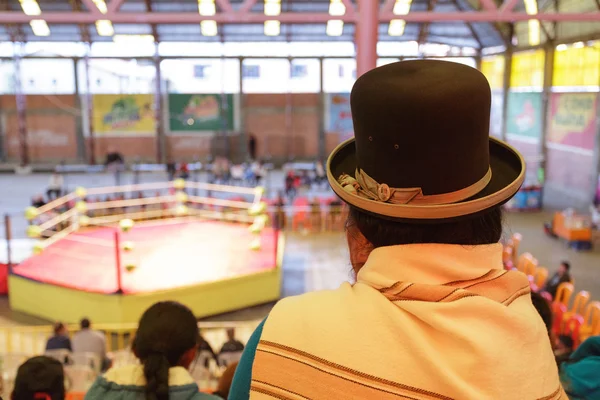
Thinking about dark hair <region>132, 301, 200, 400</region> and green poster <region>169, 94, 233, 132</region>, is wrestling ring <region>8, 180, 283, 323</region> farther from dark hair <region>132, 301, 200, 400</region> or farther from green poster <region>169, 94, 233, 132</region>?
green poster <region>169, 94, 233, 132</region>

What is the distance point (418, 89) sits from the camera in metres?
0.93

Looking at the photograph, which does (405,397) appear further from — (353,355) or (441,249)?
(441,249)

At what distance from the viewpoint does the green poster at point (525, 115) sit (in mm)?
17234

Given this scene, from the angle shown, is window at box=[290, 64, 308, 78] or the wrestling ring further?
window at box=[290, 64, 308, 78]

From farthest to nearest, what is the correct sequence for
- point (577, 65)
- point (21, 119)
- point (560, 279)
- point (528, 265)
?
point (21, 119) < point (577, 65) < point (528, 265) < point (560, 279)

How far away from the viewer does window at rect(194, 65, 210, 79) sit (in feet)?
69.7

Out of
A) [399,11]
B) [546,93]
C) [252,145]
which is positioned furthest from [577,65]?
[252,145]

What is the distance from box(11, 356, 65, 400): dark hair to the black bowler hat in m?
1.91

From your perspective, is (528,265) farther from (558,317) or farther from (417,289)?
(417,289)

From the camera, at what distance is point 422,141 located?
95 cm

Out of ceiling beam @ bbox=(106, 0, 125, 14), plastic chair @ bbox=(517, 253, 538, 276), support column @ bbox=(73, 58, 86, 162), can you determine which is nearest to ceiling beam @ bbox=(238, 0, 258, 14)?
ceiling beam @ bbox=(106, 0, 125, 14)

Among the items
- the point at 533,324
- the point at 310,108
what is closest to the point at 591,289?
the point at 533,324

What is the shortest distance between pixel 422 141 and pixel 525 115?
18517 mm

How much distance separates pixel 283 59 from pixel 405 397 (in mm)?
21046
